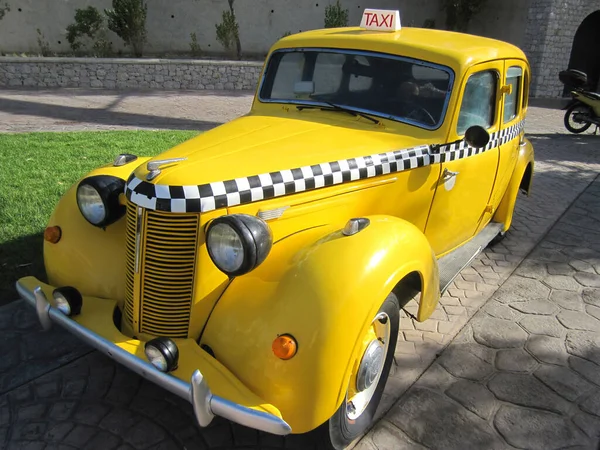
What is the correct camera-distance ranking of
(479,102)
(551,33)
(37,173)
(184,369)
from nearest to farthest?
(184,369)
(479,102)
(37,173)
(551,33)

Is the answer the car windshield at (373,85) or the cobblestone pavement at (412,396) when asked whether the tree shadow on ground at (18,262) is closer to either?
the cobblestone pavement at (412,396)

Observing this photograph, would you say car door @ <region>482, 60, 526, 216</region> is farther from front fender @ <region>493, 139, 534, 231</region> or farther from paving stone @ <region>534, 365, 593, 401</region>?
paving stone @ <region>534, 365, 593, 401</region>

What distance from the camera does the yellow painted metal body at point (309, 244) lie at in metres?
2.00

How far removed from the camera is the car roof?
314 centimetres

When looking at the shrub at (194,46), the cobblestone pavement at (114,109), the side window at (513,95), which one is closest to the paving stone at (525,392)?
the side window at (513,95)

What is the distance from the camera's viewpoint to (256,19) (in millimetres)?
16047

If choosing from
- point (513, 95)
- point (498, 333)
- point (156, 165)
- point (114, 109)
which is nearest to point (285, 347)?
point (156, 165)

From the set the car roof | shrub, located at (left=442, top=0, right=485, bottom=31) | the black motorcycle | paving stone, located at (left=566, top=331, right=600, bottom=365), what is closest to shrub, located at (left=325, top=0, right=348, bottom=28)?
shrub, located at (left=442, top=0, right=485, bottom=31)

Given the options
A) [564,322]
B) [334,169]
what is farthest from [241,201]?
[564,322]

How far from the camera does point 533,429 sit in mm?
2590

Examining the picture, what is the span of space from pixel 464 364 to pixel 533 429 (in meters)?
0.56

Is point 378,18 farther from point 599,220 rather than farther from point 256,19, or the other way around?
point 256,19

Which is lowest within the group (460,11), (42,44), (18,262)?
(18,262)

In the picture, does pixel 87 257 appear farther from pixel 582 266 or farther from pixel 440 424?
pixel 582 266
